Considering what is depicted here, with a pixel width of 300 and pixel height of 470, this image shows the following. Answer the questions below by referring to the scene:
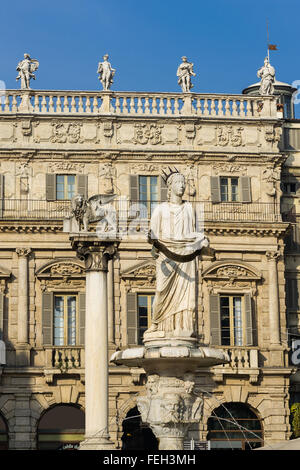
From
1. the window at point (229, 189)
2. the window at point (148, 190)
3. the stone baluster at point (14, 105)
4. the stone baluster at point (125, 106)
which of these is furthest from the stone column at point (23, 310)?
the window at point (229, 189)

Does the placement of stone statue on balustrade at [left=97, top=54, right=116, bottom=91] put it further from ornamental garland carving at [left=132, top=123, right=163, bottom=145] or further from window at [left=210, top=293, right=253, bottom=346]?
window at [left=210, top=293, right=253, bottom=346]

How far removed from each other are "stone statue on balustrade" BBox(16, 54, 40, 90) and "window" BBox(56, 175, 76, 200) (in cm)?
440

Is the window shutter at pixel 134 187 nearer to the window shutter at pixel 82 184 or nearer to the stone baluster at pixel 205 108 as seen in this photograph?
the window shutter at pixel 82 184

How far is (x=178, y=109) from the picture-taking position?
168 ft

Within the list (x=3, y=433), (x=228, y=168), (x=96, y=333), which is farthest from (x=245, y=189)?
(x=96, y=333)

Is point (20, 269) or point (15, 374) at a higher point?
point (20, 269)

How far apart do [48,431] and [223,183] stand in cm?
1356

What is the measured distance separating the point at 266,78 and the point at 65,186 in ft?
35.4

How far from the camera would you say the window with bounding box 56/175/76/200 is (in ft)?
164

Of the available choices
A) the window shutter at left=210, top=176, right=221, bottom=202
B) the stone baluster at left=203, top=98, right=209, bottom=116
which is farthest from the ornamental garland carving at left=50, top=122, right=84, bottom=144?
the window shutter at left=210, top=176, right=221, bottom=202

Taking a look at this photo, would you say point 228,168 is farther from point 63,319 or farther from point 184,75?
point 63,319

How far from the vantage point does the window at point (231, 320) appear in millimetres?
48750
